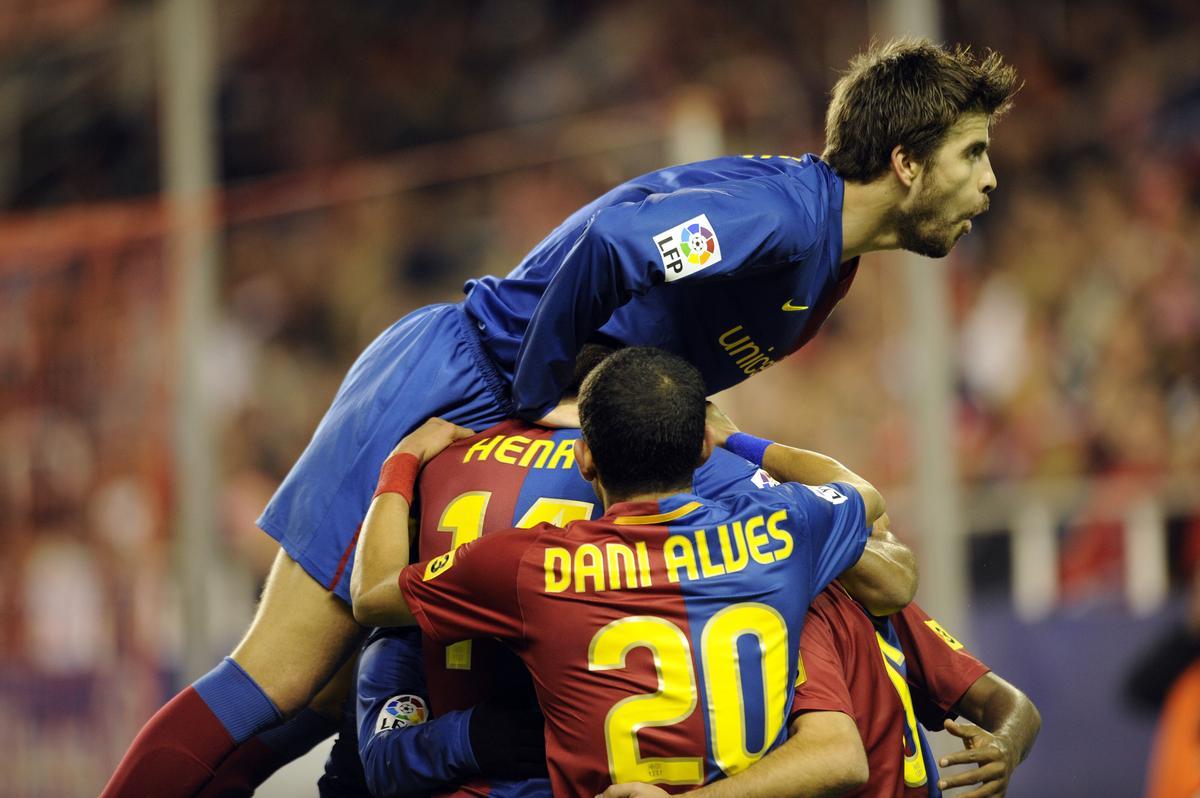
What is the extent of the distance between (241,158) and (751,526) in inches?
336

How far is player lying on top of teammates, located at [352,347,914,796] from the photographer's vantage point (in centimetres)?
258

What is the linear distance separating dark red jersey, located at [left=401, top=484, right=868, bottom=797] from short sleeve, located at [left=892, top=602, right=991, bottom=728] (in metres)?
0.51

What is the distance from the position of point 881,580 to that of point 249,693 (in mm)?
1253

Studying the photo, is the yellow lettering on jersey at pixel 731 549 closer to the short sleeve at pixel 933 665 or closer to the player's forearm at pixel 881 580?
the player's forearm at pixel 881 580

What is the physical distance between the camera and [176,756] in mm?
3191

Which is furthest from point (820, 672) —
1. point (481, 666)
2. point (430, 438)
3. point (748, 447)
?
point (430, 438)

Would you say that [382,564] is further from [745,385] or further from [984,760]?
[745,385]

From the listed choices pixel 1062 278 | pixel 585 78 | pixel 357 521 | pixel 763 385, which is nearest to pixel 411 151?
pixel 585 78

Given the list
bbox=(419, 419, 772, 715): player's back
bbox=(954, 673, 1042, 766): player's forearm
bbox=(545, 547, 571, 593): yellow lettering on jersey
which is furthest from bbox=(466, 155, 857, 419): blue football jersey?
bbox=(954, 673, 1042, 766): player's forearm

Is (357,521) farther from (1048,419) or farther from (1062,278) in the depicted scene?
(1062,278)

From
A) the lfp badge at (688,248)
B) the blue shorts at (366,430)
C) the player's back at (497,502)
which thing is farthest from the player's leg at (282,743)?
the lfp badge at (688,248)

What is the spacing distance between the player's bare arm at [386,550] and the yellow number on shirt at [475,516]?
0.08 metres

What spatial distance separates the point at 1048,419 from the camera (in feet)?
23.0

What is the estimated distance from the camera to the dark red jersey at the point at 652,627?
8.48ft
